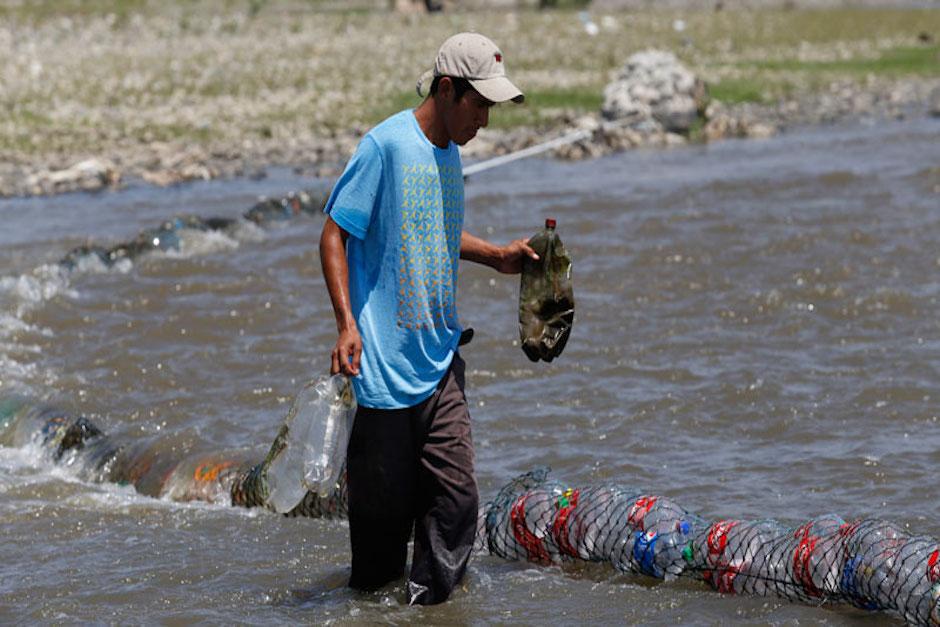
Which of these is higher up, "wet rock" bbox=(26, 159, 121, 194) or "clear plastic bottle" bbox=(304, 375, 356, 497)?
"wet rock" bbox=(26, 159, 121, 194)

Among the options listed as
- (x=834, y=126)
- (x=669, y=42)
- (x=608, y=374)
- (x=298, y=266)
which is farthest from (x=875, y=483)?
(x=669, y=42)

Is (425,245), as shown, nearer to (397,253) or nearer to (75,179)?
(397,253)

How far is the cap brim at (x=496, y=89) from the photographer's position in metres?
4.68

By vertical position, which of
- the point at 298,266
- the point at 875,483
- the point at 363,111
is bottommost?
the point at 875,483

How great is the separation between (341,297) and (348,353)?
0.55ft

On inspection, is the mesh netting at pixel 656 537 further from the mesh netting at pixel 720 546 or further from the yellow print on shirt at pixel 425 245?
the yellow print on shirt at pixel 425 245

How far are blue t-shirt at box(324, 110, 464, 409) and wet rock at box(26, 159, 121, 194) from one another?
1236 cm

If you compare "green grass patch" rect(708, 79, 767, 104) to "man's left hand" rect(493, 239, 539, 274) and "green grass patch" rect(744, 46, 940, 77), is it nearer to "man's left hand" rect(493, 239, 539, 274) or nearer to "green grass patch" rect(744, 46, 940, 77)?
"green grass patch" rect(744, 46, 940, 77)

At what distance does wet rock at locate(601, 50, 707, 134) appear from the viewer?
64.4ft

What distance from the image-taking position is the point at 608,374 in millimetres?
8859

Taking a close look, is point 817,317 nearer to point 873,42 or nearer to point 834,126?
point 834,126

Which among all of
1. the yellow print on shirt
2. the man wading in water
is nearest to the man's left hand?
the man wading in water

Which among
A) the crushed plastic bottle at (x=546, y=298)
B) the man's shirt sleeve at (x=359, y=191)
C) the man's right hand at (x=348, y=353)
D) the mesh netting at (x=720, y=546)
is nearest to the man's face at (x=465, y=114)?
the man's shirt sleeve at (x=359, y=191)

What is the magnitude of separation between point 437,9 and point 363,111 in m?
21.4
